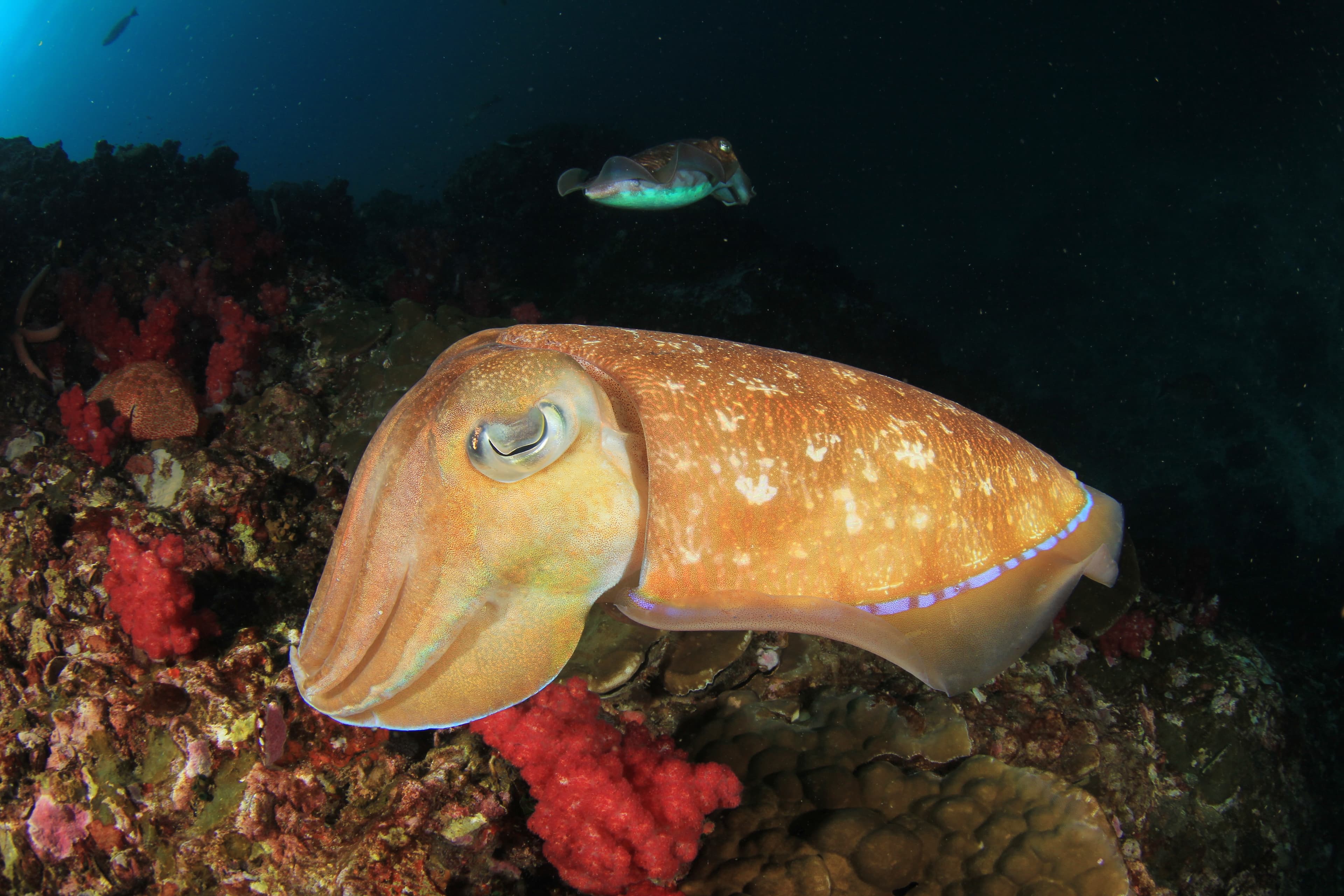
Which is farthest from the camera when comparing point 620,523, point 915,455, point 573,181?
point 573,181

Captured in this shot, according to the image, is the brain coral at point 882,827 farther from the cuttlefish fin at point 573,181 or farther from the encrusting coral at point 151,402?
the encrusting coral at point 151,402

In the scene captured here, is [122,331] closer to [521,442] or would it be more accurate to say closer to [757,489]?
A: [521,442]

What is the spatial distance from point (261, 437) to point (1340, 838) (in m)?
8.96

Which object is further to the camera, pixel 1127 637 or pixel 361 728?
pixel 1127 637

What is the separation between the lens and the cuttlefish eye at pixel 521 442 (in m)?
1.14

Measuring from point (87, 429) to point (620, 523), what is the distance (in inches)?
196

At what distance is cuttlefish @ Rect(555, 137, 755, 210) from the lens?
4547 millimetres

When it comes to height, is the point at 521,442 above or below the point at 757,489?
above

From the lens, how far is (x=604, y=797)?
6.99 feet

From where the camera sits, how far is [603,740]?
7.68 ft

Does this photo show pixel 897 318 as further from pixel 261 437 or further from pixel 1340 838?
pixel 261 437

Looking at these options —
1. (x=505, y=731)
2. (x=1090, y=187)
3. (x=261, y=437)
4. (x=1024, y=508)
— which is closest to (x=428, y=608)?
(x=505, y=731)

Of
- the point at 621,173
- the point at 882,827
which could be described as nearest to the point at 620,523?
the point at 882,827

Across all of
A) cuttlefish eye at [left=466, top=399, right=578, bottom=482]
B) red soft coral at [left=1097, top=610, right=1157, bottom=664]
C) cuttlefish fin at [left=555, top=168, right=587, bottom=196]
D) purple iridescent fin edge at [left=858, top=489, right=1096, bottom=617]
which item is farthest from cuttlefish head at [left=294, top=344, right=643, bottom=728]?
red soft coral at [left=1097, top=610, right=1157, bottom=664]
